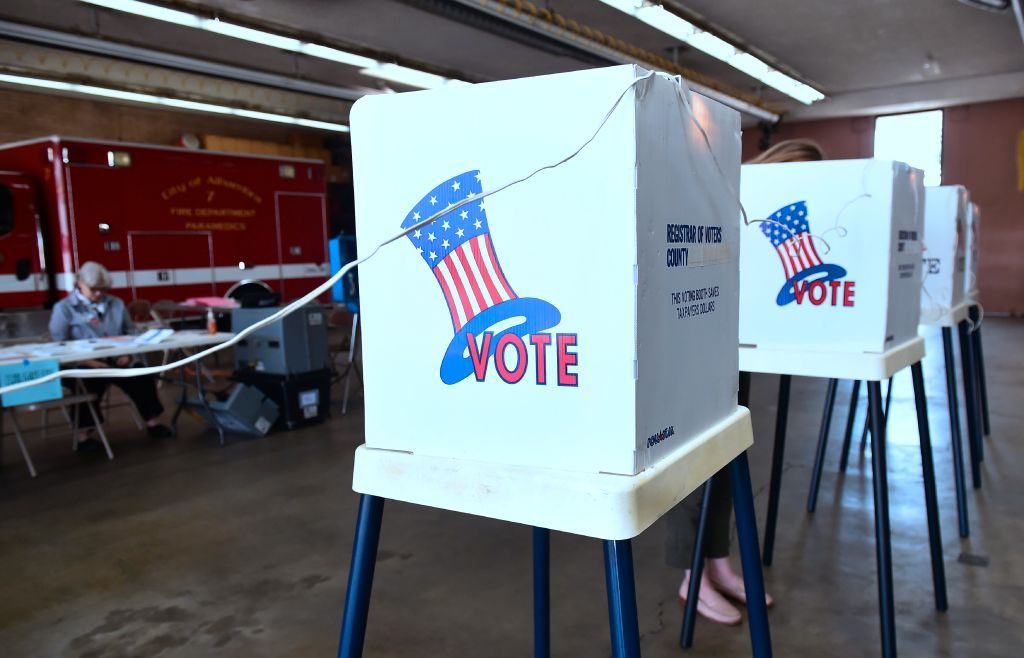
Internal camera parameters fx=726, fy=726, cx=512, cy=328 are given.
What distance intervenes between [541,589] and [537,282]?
3.38 feet

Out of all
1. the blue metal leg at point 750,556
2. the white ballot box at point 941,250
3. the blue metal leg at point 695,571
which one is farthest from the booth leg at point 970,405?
the blue metal leg at point 750,556

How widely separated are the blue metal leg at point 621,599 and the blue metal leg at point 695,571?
1185mm

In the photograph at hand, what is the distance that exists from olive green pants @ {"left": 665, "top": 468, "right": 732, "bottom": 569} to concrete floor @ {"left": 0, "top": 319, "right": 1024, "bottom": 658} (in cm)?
27

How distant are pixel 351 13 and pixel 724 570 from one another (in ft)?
22.3

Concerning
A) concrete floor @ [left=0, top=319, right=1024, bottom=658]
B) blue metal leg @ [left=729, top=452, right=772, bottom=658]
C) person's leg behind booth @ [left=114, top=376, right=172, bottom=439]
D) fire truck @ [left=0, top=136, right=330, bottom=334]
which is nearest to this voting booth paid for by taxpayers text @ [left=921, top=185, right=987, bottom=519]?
concrete floor @ [left=0, top=319, right=1024, bottom=658]

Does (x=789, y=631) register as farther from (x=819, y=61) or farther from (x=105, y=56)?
(x=819, y=61)

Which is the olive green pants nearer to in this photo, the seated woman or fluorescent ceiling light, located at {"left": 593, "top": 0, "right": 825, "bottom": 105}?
the seated woman

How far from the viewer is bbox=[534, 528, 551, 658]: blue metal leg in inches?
63.3

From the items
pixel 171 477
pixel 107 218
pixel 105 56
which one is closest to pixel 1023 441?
pixel 171 477

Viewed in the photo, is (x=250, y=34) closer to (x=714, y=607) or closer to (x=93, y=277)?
(x=93, y=277)

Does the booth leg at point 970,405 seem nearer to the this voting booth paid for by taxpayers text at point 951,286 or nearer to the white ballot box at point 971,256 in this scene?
the this voting booth paid for by taxpayers text at point 951,286

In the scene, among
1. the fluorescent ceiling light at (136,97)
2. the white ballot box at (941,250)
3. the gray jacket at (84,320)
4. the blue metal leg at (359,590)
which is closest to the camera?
the blue metal leg at (359,590)

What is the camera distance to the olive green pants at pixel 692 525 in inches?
85.4

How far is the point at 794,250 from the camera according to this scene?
1913 mm
